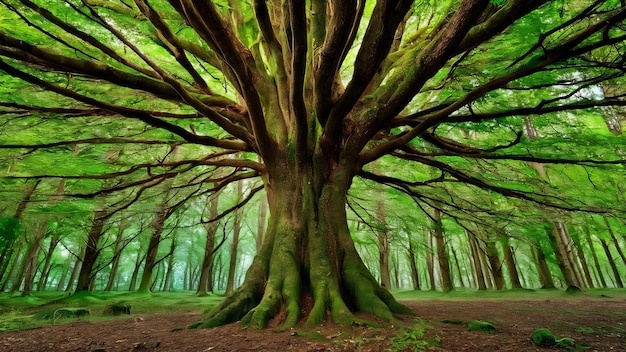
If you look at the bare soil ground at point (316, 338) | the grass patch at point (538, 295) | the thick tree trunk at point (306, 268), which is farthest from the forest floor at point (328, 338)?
the grass patch at point (538, 295)

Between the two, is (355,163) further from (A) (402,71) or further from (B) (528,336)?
(B) (528,336)

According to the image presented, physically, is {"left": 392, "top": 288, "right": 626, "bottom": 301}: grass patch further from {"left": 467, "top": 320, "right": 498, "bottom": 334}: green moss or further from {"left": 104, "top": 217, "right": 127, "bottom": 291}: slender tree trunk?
{"left": 104, "top": 217, "right": 127, "bottom": 291}: slender tree trunk

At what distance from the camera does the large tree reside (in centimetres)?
295

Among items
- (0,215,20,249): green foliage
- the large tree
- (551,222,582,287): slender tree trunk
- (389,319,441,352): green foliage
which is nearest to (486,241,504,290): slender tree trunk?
(551,222,582,287): slender tree trunk

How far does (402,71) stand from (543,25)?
1.74m

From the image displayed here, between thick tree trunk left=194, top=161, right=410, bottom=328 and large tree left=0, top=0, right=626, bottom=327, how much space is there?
20 millimetres

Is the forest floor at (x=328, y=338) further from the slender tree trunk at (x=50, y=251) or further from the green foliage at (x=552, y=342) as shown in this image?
the slender tree trunk at (x=50, y=251)

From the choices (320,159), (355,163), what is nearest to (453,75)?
(355,163)

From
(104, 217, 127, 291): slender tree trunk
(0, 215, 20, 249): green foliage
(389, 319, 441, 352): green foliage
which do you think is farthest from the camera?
(104, 217, 127, 291): slender tree trunk

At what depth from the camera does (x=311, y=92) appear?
5172 millimetres

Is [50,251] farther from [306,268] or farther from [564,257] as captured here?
[564,257]

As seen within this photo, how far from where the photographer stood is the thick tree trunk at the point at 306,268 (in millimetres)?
3570

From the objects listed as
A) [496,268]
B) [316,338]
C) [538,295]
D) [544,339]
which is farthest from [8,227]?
[496,268]

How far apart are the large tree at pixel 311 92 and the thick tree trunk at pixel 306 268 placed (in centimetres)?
2
